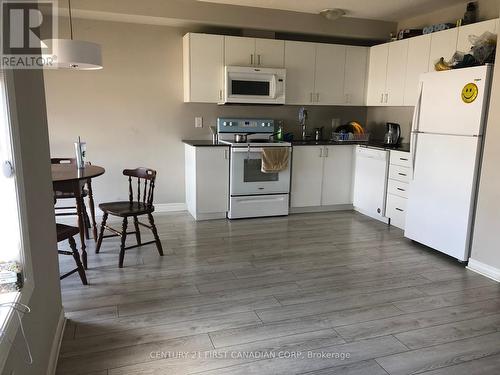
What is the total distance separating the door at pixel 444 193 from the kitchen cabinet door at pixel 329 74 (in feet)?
5.48

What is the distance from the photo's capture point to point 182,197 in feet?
16.7

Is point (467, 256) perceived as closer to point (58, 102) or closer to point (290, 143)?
point (290, 143)

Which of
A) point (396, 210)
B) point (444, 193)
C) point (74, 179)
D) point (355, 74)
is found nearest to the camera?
point (74, 179)

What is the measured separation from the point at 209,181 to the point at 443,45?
113 inches

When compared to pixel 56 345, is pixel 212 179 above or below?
above

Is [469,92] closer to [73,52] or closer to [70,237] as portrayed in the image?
[73,52]

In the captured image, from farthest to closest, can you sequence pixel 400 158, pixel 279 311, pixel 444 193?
pixel 400 158
pixel 444 193
pixel 279 311

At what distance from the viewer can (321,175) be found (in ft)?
16.4

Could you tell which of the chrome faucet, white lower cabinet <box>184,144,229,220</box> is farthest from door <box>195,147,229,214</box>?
the chrome faucet

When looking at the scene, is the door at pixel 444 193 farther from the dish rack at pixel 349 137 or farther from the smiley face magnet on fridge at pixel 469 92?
the dish rack at pixel 349 137

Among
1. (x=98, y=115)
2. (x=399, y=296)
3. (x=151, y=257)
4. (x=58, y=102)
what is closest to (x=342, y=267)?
(x=399, y=296)

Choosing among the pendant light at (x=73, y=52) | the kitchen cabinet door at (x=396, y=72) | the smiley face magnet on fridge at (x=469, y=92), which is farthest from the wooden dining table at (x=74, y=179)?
the kitchen cabinet door at (x=396, y=72)

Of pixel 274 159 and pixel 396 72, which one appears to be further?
pixel 396 72

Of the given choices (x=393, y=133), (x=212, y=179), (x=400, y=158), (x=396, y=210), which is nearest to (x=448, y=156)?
(x=400, y=158)
